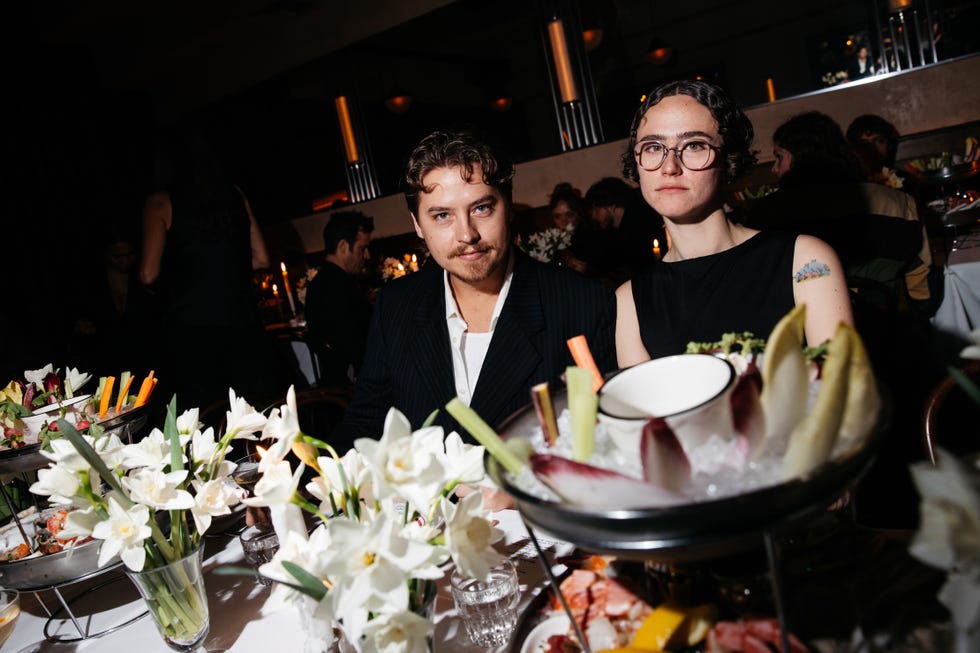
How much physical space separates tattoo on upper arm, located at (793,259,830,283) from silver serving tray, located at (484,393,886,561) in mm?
1279

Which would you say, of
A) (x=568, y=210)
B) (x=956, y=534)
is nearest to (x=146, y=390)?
(x=956, y=534)

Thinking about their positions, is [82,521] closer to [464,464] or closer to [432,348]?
[464,464]

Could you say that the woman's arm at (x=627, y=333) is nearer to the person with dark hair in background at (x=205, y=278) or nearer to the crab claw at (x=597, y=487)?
the crab claw at (x=597, y=487)

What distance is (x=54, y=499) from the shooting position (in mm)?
1146

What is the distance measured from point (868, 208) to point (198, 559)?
328 centimetres

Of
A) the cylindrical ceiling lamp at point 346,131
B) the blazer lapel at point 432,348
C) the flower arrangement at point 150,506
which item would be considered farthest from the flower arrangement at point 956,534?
the cylindrical ceiling lamp at point 346,131

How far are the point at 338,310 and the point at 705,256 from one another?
2957mm

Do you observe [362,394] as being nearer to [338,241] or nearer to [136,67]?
[338,241]

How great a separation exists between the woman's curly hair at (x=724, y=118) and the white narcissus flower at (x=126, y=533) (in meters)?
1.56

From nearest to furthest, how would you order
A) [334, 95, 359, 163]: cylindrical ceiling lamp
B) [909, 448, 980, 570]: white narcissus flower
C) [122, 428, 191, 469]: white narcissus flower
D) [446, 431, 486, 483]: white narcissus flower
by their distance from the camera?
[909, 448, 980, 570]: white narcissus flower < [446, 431, 486, 483]: white narcissus flower < [122, 428, 191, 469]: white narcissus flower < [334, 95, 359, 163]: cylindrical ceiling lamp

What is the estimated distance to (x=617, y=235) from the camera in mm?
5137

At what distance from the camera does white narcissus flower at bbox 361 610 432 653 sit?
0.77 m

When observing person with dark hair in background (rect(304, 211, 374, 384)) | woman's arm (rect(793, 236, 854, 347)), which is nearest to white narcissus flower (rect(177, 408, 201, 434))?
woman's arm (rect(793, 236, 854, 347))

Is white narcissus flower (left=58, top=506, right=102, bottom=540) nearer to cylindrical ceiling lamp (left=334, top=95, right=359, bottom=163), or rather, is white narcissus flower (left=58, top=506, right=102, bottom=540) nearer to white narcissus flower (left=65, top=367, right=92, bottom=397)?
white narcissus flower (left=65, top=367, right=92, bottom=397)
